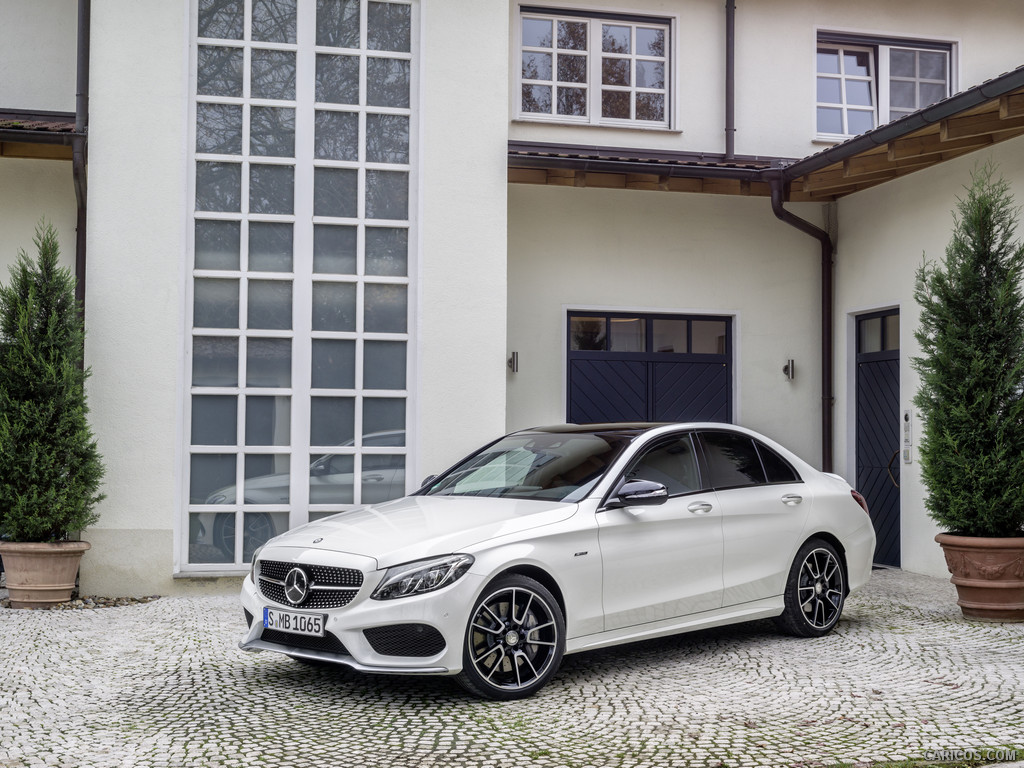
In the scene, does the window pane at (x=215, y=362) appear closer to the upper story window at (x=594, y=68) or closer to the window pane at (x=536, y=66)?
the upper story window at (x=594, y=68)

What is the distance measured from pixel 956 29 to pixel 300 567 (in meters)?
11.8

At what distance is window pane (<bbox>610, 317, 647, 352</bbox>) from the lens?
12602 mm

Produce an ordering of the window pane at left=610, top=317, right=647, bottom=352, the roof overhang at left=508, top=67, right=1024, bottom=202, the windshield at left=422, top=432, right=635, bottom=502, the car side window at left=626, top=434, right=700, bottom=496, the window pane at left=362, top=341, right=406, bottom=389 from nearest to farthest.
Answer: the windshield at left=422, top=432, right=635, bottom=502 → the car side window at left=626, top=434, right=700, bottom=496 → the roof overhang at left=508, top=67, right=1024, bottom=202 → the window pane at left=362, top=341, right=406, bottom=389 → the window pane at left=610, top=317, right=647, bottom=352

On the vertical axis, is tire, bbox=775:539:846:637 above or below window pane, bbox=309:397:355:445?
below

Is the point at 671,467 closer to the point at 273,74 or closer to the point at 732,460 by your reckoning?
the point at 732,460

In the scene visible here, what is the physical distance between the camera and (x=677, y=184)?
1219 centimetres

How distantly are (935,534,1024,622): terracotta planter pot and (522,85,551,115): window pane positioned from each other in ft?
22.9

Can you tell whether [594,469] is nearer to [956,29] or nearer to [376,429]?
[376,429]

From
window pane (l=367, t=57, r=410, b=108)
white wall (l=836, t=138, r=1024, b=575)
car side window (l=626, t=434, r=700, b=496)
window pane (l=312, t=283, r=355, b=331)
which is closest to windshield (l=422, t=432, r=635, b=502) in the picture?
car side window (l=626, t=434, r=700, b=496)

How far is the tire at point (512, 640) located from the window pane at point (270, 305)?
522cm

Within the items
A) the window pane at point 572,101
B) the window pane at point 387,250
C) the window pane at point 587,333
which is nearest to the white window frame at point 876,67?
the window pane at point 572,101

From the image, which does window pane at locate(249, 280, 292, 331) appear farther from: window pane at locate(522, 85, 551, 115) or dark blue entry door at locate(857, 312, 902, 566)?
dark blue entry door at locate(857, 312, 902, 566)

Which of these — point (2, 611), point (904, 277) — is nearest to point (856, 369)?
point (904, 277)

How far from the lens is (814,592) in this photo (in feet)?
25.2
